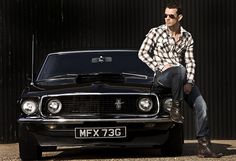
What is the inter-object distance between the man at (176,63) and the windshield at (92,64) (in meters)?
0.81

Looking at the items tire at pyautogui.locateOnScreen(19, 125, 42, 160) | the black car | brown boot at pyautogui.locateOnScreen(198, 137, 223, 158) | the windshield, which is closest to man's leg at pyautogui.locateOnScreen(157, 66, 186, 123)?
the black car

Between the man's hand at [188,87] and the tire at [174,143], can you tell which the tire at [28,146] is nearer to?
the tire at [174,143]

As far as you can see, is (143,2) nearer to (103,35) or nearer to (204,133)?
(103,35)

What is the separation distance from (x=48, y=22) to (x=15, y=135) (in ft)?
7.21

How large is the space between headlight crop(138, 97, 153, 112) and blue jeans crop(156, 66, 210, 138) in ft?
0.85

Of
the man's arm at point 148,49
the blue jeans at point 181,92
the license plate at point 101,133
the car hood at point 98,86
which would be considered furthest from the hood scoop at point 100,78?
the license plate at point 101,133

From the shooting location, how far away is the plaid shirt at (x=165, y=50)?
755cm

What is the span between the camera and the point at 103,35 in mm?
12148

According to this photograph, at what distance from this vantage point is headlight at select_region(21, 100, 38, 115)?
24.2 ft

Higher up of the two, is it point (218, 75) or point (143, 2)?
point (143, 2)

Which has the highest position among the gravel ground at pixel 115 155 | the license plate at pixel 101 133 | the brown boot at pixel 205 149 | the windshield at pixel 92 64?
the windshield at pixel 92 64

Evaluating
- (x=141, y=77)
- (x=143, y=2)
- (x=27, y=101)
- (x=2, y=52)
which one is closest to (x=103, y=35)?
(x=143, y=2)

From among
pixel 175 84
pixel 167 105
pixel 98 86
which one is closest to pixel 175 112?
pixel 167 105

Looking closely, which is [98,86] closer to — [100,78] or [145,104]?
[100,78]
